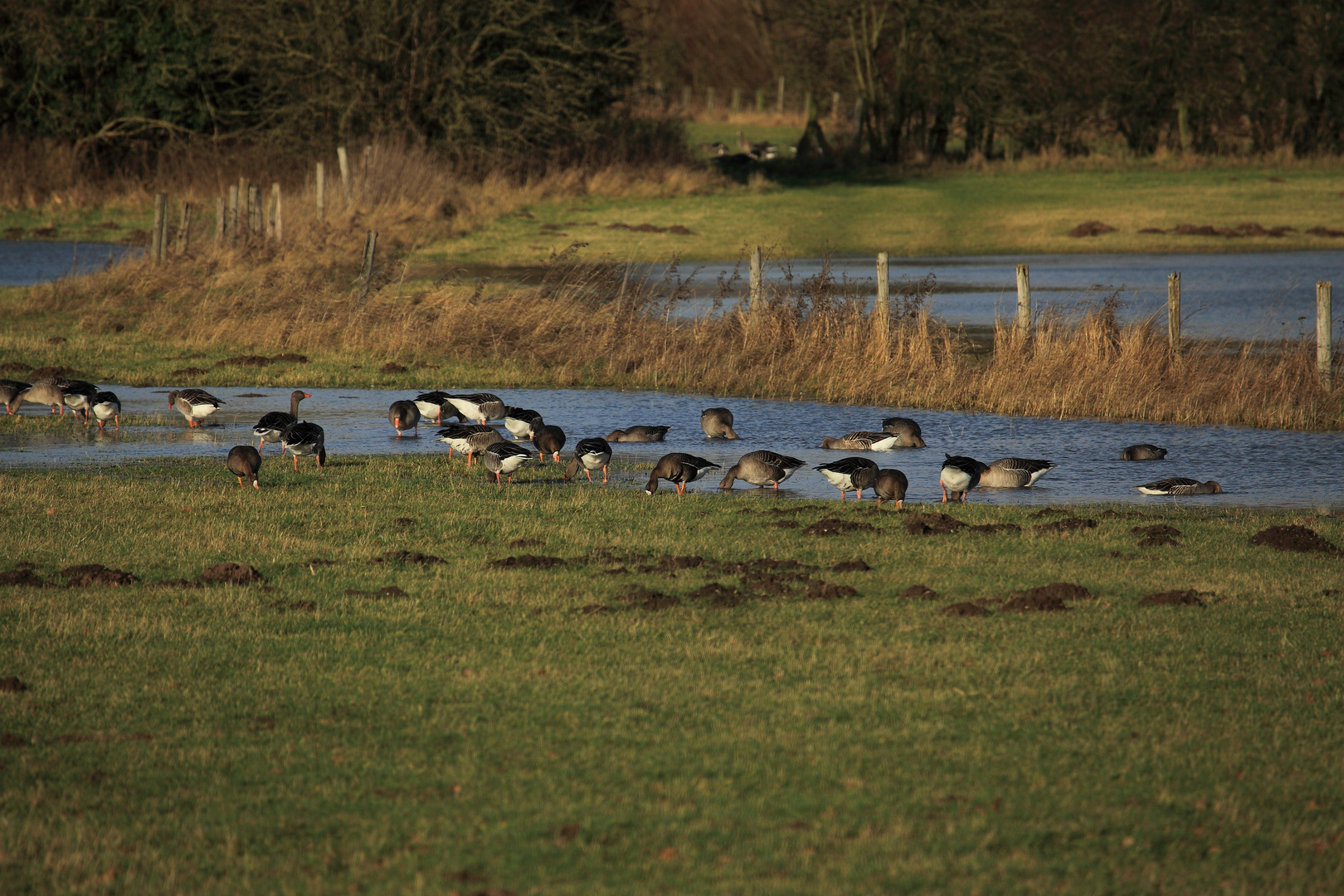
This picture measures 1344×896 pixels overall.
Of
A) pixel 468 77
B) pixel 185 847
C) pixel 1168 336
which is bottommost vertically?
pixel 185 847

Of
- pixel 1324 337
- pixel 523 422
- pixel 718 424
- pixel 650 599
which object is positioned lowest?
pixel 650 599

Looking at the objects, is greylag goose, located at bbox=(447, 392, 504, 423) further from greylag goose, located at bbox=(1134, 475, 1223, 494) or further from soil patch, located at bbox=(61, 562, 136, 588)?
soil patch, located at bbox=(61, 562, 136, 588)

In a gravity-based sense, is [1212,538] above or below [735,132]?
below

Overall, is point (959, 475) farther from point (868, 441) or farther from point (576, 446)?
point (576, 446)

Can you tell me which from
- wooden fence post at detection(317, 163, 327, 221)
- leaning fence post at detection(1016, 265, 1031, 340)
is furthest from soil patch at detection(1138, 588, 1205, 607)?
wooden fence post at detection(317, 163, 327, 221)

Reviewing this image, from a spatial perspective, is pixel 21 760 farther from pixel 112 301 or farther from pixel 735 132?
pixel 735 132

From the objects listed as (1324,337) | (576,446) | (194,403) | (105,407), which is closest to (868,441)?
(576,446)

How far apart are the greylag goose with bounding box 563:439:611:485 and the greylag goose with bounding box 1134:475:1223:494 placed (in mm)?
5893

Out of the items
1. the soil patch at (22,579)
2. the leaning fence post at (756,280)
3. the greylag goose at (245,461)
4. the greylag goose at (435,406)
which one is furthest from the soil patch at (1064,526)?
the leaning fence post at (756,280)

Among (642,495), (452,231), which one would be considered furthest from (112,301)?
(642,495)

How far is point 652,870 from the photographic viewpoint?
20.1ft

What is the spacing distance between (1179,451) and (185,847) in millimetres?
14734

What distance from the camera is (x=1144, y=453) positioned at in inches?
679

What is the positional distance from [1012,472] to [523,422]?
245 inches
